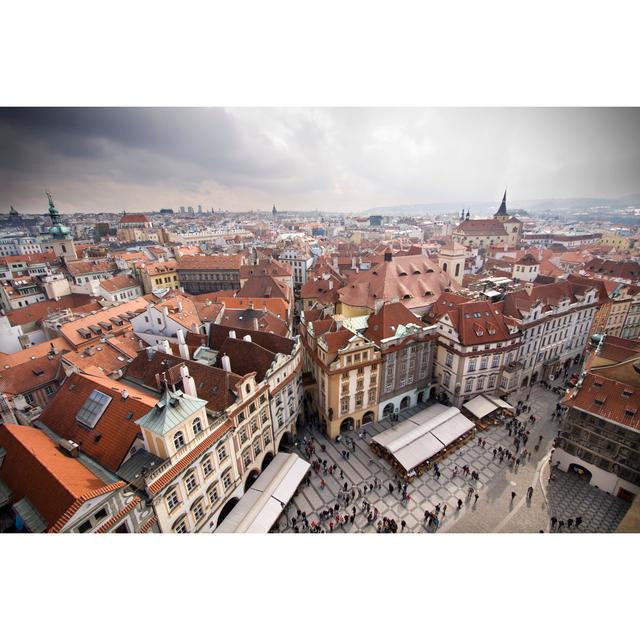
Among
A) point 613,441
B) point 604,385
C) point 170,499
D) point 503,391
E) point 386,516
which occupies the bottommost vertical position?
point 386,516

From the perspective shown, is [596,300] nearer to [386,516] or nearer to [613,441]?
[613,441]

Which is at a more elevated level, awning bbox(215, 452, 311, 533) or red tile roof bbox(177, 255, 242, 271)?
red tile roof bbox(177, 255, 242, 271)

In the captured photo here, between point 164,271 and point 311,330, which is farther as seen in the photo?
point 164,271

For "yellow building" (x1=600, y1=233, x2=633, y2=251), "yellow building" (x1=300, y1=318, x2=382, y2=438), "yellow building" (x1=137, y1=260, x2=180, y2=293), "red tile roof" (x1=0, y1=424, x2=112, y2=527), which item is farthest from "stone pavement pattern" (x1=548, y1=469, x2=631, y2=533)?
"yellow building" (x1=600, y1=233, x2=633, y2=251)

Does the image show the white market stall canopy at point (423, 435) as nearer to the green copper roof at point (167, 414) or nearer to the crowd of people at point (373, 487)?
the crowd of people at point (373, 487)

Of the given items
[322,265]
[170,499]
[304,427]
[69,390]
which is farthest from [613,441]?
[322,265]

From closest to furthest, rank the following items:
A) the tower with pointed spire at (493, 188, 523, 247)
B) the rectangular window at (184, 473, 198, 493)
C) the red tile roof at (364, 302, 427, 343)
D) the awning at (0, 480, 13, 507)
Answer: the awning at (0, 480, 13, 507) → the rectangular window at (184, 473, 198, 493) → the red tile roof at (364, 302, 427, 343) → the tower with pointed spire at (493, 188, 523, 247)

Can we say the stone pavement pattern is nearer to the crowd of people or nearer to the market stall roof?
the crowd of people
